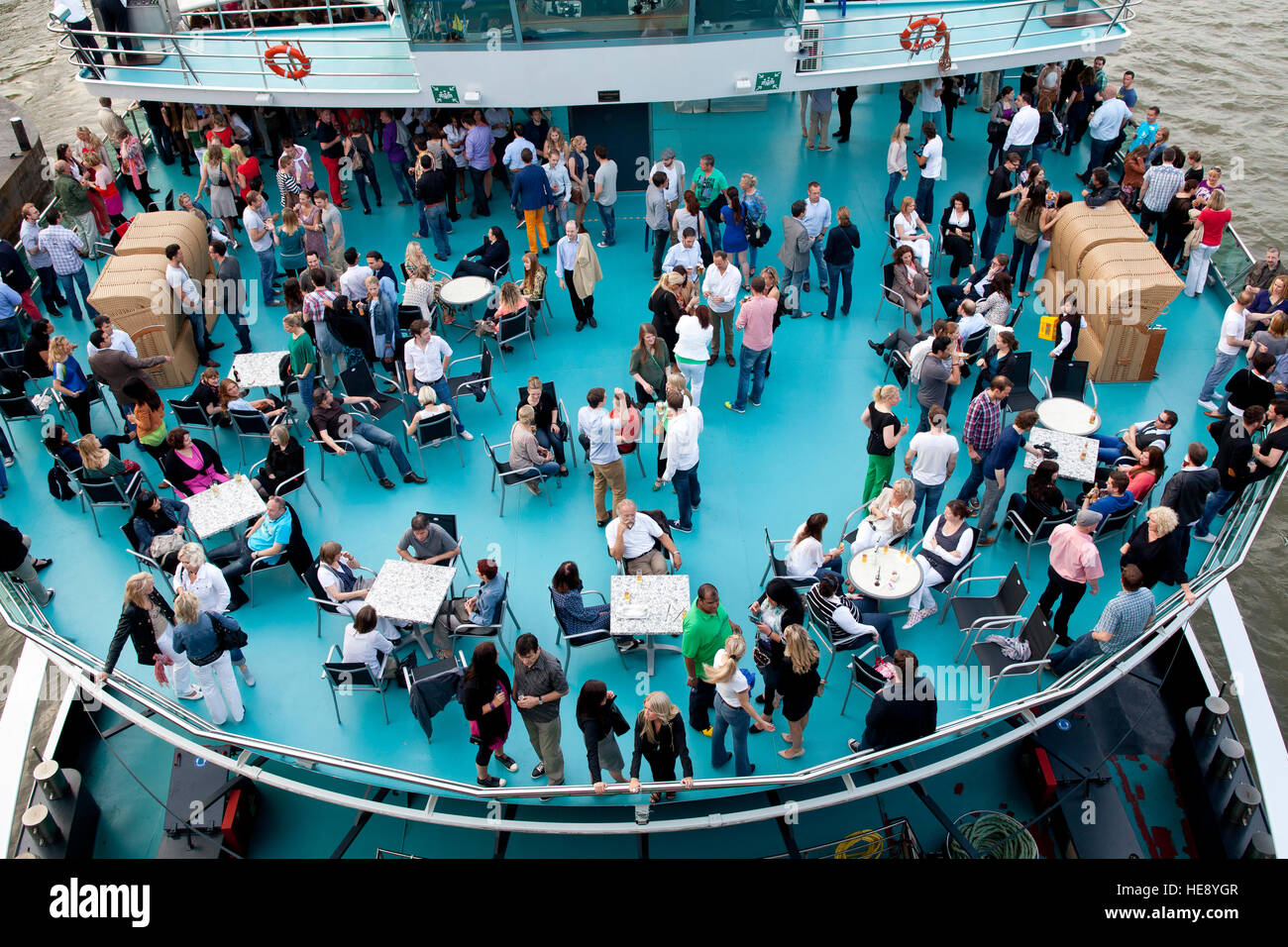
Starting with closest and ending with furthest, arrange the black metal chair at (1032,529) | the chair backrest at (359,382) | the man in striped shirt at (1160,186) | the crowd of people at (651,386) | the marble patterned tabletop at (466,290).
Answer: the crowd of people at (651,386), the black metal chair at (1032,529), the chair backrest at (359,382), the marble patterned tabletop at (466,290), the man in striped shirt at (1160,186)

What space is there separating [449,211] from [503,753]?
9.73m

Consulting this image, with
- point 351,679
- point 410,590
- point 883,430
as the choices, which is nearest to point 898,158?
point 883,430

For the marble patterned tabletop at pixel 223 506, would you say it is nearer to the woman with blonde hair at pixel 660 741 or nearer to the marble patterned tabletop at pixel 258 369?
the marble patterned tabletop at pixel 258 369

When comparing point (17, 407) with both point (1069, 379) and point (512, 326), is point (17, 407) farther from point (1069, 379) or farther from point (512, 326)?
point (1069, 379)

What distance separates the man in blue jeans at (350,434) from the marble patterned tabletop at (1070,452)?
666cm

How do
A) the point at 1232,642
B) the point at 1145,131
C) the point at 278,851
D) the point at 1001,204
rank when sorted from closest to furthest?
the point at 278,851 < the point at 1232,642 < the point at 1001,204 < the point at 1145,131

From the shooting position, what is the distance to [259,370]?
11.5 meters

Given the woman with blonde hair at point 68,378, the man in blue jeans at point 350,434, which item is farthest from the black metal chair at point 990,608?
the woman with blonde hair at point 68,378

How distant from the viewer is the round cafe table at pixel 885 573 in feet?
27.8

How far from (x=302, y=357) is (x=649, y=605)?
503 cm

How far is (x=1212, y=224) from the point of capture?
483 inches

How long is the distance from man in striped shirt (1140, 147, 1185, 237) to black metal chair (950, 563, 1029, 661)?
657 centimetres
